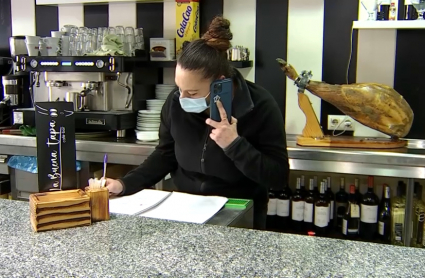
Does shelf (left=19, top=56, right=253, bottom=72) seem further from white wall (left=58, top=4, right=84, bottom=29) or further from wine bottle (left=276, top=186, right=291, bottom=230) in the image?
wine bottle (left=276, top=186, right=291, bottom=230)

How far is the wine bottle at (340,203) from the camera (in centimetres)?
273

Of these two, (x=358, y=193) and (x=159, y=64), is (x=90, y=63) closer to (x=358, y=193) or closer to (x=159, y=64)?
(x=159, y=64)

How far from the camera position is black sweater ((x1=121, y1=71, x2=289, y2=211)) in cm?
171

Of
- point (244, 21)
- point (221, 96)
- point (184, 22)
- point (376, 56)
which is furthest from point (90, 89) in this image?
point (376, 56)

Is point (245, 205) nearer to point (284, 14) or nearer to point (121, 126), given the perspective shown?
point (121, 126)

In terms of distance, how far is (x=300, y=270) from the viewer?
0.98 meters

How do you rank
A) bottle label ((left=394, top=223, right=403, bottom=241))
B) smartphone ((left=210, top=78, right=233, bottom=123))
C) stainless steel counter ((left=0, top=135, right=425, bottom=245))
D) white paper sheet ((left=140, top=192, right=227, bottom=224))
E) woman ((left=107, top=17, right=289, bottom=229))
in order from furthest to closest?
bottle label ((left=394, top=223, right=403, bottom=241)), stainless steel counter ((left=0, top=135, right=425, bottom=245)), woman ((left=107, top=17, right=289, bottom=229)), smartphone ((left=210, top=78, right=233, bottom=123)), white paper sheet ((left=140, top=192, right=227, bottom=224))

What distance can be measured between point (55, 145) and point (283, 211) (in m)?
1.67

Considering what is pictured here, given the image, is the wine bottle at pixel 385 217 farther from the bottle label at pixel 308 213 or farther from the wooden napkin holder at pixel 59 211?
the wooden napkin holder at pixel 59 211

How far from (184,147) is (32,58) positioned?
1.59 meters

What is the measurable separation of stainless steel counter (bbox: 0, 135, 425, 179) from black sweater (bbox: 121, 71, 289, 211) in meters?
0.71

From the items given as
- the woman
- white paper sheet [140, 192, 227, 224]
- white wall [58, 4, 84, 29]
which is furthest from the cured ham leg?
white wall [58, 4, 84, 29]

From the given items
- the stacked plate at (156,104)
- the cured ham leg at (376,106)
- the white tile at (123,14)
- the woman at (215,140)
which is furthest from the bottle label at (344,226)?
the white tile at (123,14)

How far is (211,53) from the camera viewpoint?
1675mm
